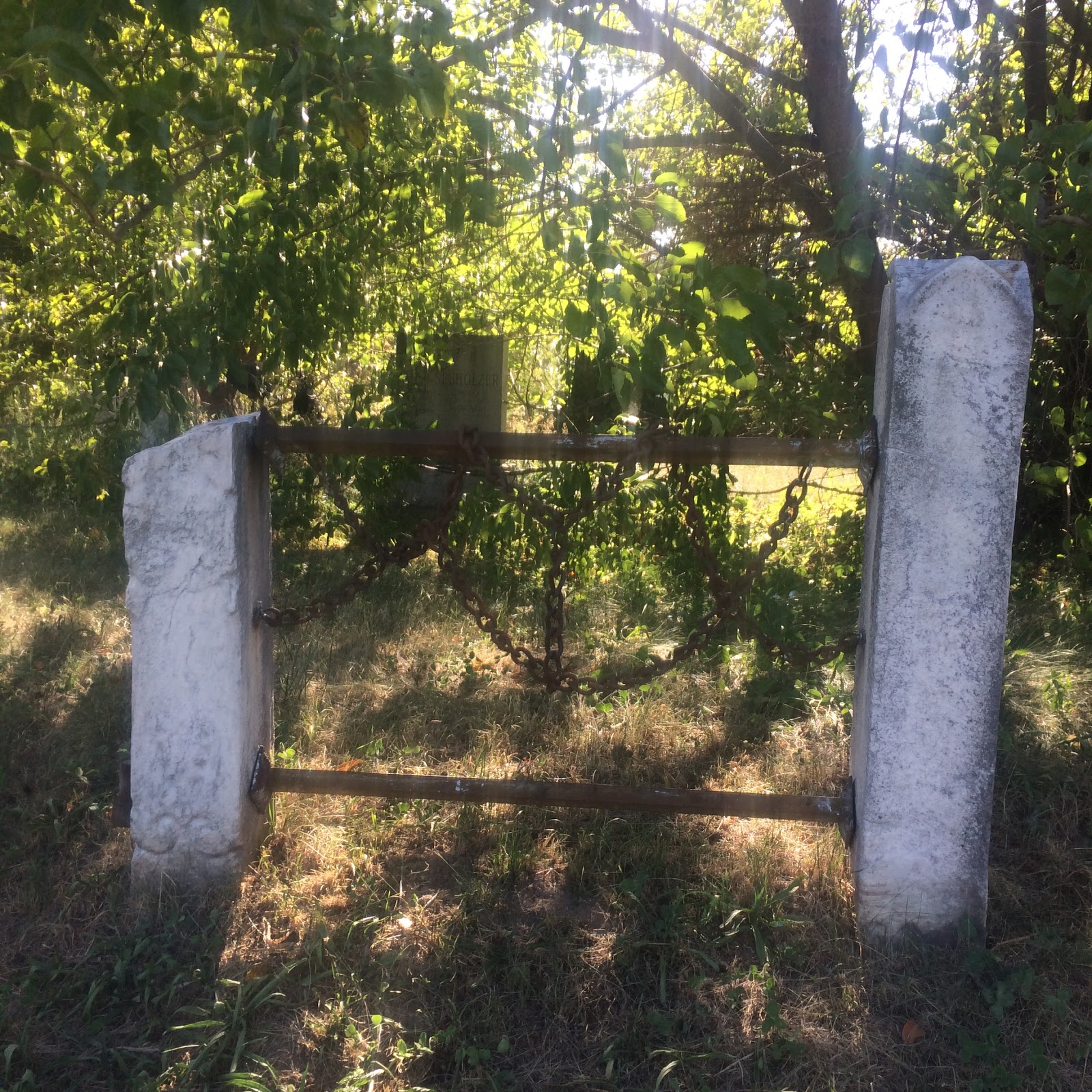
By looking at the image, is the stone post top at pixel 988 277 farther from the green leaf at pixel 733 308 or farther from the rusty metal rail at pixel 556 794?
the rusty metal rail at pixel 556 794

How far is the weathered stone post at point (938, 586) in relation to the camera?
2236 mm

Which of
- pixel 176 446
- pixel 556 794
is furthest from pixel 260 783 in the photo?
pixel 176 446

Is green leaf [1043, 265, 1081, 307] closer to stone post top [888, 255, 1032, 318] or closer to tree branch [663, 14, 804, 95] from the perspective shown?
stone post top [888, 255, 1032, 318]

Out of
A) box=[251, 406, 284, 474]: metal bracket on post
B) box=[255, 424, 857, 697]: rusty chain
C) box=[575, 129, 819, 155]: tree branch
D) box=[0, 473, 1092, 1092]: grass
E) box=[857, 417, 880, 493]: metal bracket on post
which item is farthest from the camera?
box=[575, 129, 819, 155]: tree branch

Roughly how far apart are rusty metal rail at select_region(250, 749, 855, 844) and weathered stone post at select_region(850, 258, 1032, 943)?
0.15 m

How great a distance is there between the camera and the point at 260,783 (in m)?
2.71

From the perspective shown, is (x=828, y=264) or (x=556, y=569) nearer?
(x=556, y=569)

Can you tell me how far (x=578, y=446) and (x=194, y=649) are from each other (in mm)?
1170

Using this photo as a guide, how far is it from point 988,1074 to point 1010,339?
5.39ft

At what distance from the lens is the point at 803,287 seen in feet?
14.2

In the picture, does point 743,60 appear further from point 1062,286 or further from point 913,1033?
point 913,1033

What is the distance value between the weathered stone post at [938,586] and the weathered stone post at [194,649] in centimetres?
166

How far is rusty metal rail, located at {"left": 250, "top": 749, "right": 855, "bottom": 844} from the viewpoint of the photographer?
2.57 m

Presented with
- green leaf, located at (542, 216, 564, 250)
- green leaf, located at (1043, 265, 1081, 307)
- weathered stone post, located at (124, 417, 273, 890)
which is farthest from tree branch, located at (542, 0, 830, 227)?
weathered stone post, located at (124, 417, 273, 890)
